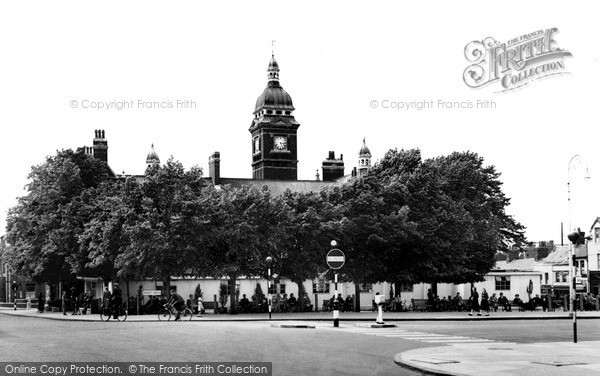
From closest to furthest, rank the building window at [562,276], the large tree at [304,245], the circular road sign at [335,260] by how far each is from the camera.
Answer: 1. the circular road sign at [335,260]
2. the large tree at [304,245]
3. the building window at [562,276]

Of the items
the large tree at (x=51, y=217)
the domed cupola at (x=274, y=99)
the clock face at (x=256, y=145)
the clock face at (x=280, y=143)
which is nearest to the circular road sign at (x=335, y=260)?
the large tree at (x=51, y=217)

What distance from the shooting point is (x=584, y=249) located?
328 feet

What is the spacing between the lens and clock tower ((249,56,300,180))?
4938 inches

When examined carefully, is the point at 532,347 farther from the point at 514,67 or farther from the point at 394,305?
the point at 394,305

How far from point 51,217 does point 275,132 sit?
6557 centimetres

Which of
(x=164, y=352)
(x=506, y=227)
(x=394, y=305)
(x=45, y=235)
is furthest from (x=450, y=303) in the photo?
(x=164, y=352)

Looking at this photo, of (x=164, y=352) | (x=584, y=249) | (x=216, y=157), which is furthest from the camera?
(x=216, y=157)

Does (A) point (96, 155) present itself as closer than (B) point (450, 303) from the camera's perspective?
No

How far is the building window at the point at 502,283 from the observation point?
76188 mm

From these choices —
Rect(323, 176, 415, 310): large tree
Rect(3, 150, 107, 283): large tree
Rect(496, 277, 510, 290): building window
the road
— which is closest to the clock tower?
Rect(496, 277, 510, 290): building window

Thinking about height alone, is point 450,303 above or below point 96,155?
below

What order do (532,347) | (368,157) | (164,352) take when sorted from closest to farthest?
(164,352), (532,347), (368,157)

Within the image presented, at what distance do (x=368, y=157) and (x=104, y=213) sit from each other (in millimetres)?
80479

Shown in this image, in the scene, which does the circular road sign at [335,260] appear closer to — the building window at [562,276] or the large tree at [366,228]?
the large tree at [366,228]
